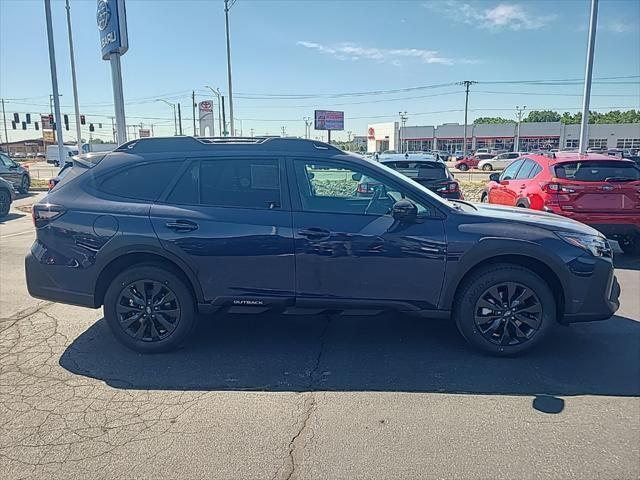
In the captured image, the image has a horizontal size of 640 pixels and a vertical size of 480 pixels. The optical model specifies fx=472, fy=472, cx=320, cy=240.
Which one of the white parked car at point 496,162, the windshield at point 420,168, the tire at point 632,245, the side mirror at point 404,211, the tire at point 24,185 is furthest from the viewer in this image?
the white parked car at point 496,162

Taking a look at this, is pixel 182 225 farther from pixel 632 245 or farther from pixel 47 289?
pixel 632 245

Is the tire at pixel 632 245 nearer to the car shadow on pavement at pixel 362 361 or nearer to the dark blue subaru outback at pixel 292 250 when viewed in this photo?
the car shadow on pavement at pixel 362 361

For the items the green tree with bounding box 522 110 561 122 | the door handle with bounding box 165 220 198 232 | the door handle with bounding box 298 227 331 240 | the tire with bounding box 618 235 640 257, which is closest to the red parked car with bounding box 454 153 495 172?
the tire with bounding box 618 235 640 257

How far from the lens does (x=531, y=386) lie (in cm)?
359

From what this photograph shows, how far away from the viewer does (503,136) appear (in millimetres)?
83062

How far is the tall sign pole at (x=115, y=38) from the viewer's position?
8531mm

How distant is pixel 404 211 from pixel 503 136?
8715cm

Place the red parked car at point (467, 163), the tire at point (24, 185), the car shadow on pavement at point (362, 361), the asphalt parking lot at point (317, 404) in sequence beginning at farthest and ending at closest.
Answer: the red parked car at point (467, 163), the tire at point (24, 185), the car shadow on pavement at point (362, 361), the asphalt parking lot at point (317, 404)

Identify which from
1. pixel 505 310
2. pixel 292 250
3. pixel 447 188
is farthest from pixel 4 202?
pixel 505 310

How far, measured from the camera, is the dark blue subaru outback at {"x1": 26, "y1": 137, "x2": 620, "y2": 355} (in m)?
3.93

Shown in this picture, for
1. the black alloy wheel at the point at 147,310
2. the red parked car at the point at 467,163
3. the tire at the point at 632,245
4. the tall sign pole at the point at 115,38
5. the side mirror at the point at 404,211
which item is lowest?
the tire at the point at 632,245

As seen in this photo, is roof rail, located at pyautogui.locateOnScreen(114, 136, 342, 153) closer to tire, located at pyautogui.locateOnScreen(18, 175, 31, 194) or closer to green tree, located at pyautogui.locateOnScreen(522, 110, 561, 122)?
tire, located at pyautogui.locateOnScreen(18, 175, 31, 194)

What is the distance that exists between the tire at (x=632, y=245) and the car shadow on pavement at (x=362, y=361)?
13.3 feet

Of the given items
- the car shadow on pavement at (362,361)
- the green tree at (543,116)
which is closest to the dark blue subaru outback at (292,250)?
the car shadow on pavement at (362,361)
